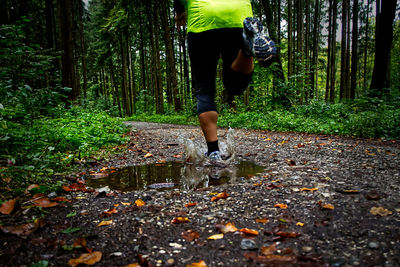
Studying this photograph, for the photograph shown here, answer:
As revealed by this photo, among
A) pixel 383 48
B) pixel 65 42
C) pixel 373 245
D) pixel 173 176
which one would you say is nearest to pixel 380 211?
pixel 373 245

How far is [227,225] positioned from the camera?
4.13ft

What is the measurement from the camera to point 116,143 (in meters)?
4.67

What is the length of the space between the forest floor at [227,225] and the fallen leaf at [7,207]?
0.12ft

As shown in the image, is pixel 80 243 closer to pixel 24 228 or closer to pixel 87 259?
pixel 87 259

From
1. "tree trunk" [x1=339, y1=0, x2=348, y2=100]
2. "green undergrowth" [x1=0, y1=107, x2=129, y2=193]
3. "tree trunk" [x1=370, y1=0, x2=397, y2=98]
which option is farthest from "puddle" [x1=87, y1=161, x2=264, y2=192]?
"tree trunk" [x1=339, y1=0, x2=348, y2=100]

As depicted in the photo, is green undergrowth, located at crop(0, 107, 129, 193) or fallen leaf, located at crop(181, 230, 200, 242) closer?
fallen leaf, located at crop(181, 230, 200, 242)

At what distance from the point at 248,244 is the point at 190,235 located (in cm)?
29

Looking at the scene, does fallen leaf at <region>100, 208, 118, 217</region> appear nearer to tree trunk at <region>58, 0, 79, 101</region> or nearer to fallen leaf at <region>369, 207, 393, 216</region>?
fallen leaf at <region>369, 207, 393, 216</region>

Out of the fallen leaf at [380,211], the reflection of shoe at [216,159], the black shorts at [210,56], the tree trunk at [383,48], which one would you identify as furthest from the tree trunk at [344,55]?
the fallen leaf at [380,211]

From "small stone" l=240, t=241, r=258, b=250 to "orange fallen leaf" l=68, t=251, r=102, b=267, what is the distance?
0.62 meters

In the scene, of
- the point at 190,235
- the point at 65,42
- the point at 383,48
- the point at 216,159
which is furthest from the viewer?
the point at 65,42

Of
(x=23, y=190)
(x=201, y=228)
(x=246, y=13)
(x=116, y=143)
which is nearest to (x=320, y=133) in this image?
(x=246, y=13)

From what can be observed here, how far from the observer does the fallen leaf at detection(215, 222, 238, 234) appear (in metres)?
1.21

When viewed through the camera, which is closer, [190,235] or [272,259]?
[272,259]
